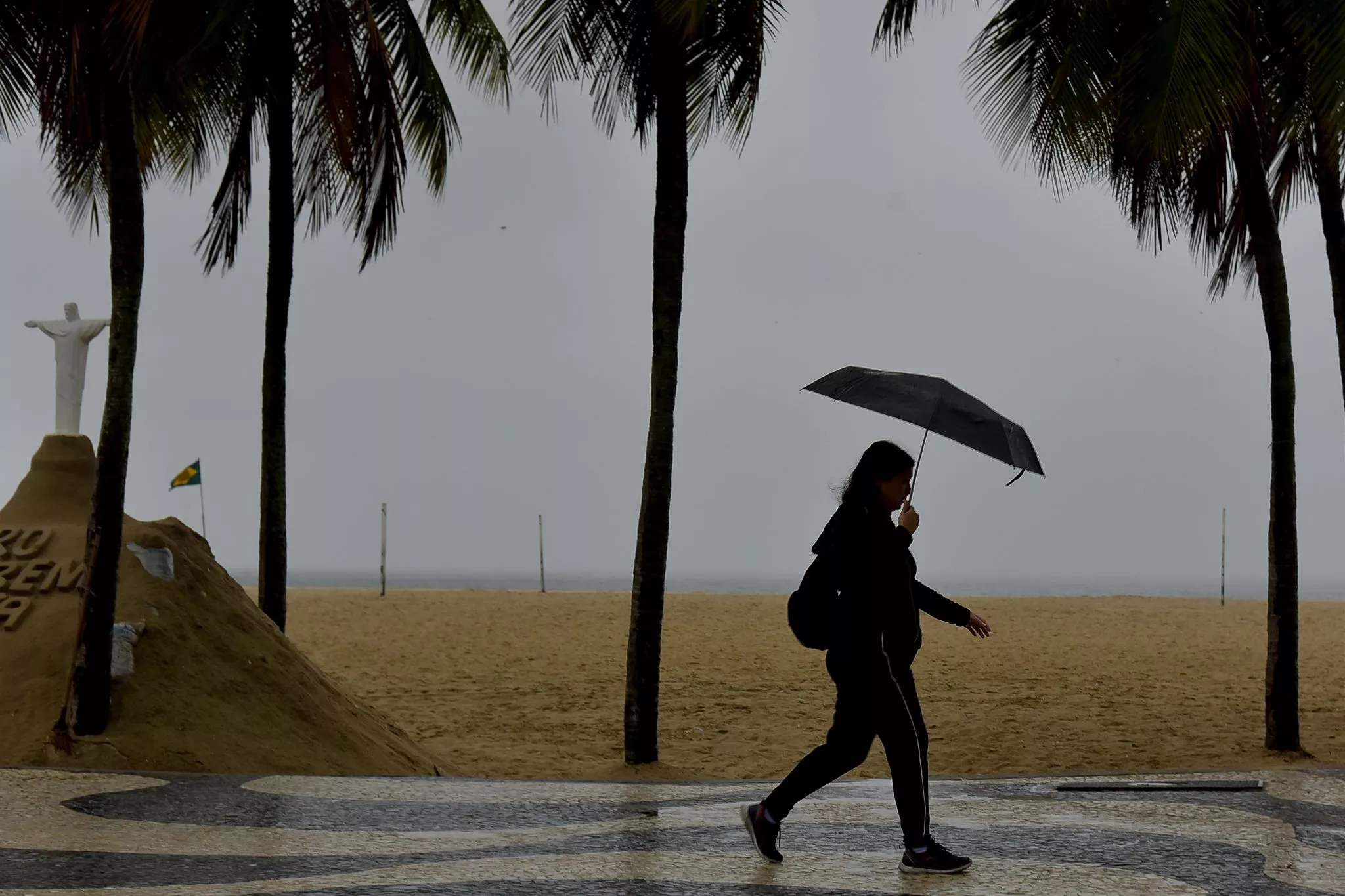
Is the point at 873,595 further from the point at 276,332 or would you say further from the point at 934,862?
the point at 276,332

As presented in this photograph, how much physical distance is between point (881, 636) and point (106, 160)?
7.56m

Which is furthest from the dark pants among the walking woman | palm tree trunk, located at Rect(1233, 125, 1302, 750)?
palm tree trunk, located at Rect(1233, 125, 1302, 750)

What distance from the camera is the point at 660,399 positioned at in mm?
11344

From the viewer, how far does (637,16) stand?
11.6 m

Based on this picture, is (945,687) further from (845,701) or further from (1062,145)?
(845,701)

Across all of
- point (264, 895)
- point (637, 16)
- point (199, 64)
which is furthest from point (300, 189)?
point (264, 895)

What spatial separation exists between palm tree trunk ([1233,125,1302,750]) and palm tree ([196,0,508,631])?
7740mm

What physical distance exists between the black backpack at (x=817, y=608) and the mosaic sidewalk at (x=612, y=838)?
3.13ft

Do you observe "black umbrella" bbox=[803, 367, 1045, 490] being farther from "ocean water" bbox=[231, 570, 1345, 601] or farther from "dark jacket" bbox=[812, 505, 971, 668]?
"ocean water" bbox=[231, 570, 1345, 601]

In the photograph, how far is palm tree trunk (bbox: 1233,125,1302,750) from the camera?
1188cm

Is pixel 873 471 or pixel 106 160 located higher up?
pixel 106 160

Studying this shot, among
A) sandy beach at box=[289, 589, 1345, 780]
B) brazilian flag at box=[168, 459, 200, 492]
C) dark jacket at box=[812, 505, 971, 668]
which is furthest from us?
brazilian flag at box=[168, 459, 200, 492]

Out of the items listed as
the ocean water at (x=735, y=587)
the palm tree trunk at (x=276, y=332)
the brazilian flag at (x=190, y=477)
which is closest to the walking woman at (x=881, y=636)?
the palm tree trunk at (x=276, y=332)

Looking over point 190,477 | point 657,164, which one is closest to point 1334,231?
point 657,164
